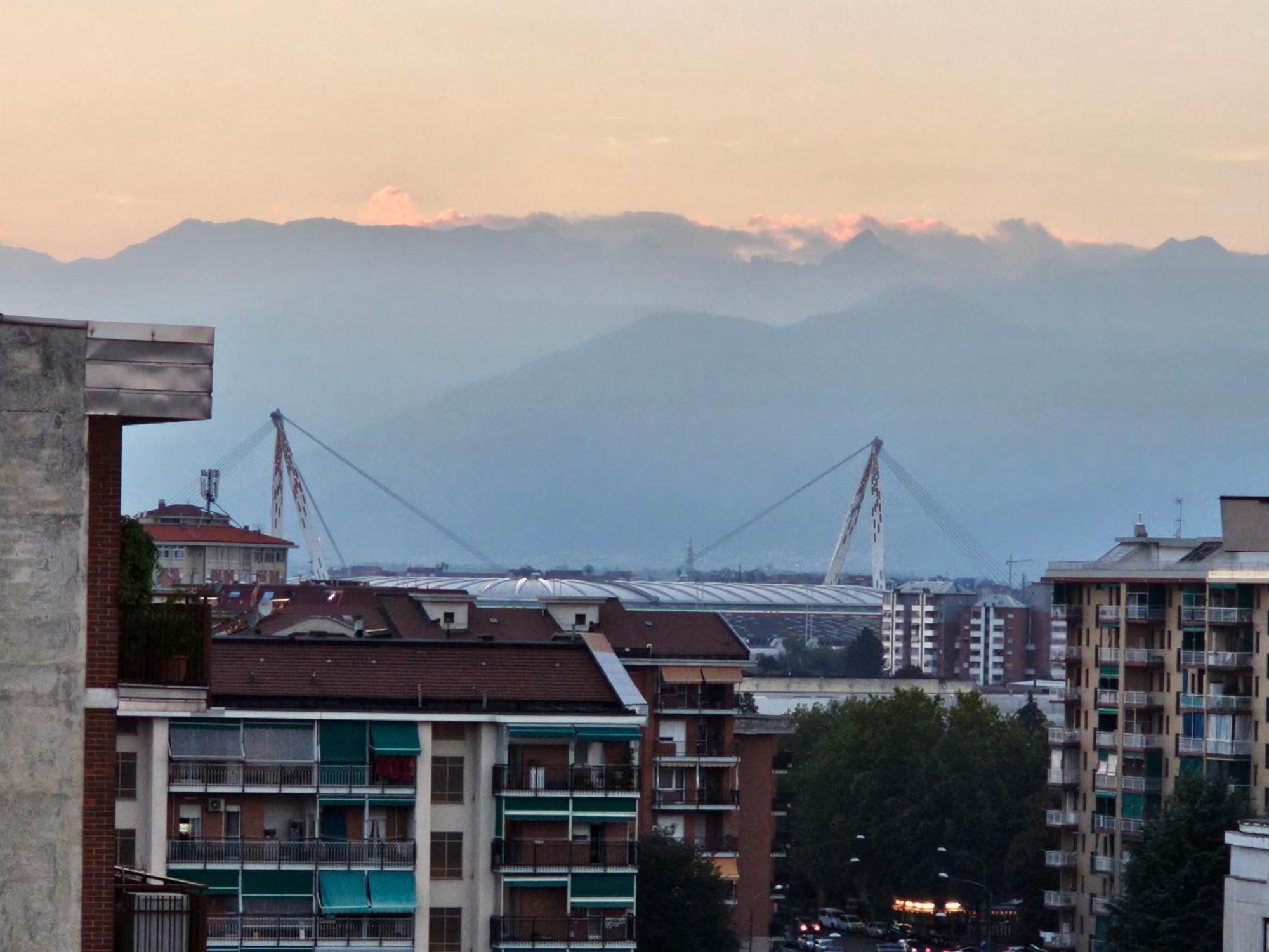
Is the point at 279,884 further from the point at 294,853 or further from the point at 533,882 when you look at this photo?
the point at 533,882

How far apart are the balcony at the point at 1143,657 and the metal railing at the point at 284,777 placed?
40.7 m

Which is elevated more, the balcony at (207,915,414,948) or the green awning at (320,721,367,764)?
the green awning at (320,721,367,764)

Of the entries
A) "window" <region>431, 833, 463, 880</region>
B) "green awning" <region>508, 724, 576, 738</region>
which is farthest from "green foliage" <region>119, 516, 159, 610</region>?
"green awning" <region>508, 724, 576, 738</region>

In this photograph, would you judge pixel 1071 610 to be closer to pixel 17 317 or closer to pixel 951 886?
pixel 951 886

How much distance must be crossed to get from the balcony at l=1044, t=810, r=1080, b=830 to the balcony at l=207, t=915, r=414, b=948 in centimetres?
4337

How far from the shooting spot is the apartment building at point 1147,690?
7381 cm

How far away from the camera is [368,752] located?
40.9 metres

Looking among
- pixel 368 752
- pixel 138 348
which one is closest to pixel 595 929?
pixel 368 752

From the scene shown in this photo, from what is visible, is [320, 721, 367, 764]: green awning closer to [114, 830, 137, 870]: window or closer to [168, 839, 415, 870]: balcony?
[168, 839, 415, 870]: balcony

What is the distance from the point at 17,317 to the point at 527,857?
30.3m

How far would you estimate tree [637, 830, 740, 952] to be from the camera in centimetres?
6531

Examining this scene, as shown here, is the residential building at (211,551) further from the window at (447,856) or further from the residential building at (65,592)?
the residential building at (65,592)

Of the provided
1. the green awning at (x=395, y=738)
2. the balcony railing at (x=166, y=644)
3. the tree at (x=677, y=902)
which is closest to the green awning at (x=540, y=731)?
the green awning at (x=395, y=738)

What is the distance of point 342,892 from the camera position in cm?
3997
